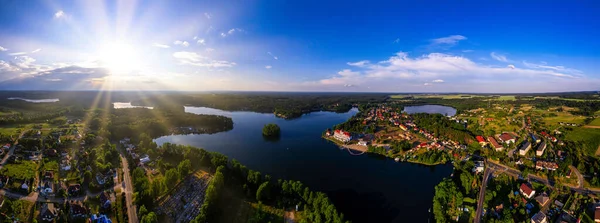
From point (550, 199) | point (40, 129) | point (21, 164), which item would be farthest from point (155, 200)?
point (40, 129)

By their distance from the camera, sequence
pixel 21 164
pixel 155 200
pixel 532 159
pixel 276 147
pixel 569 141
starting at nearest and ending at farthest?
pixel 155 200, pixel 21 164, pixel 532 159, pixel 569 141, pixel 276 147

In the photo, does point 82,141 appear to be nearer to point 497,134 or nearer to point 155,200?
point 155,200

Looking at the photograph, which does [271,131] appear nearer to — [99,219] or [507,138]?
[99,219]

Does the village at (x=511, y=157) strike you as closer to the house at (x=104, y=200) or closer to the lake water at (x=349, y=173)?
the lake water at (x=349, y=173)

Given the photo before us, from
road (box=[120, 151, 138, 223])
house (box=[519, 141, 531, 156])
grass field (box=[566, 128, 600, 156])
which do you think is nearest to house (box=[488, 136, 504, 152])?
house (box=[519, 141, 531, 156])

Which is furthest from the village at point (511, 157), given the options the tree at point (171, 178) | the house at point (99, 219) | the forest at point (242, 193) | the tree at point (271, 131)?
the house at point (99, 219)

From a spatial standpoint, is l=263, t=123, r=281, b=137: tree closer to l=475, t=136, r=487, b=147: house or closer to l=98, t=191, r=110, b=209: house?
l=98, t=191, r=110, b=209: house

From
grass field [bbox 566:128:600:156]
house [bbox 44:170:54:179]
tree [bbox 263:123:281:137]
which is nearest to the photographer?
house [bbox 44:170:54:179]
